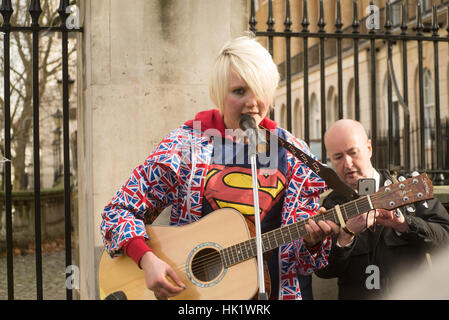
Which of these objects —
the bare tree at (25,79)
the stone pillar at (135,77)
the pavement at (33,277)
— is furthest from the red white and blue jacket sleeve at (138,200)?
the bare tree at (25,79)

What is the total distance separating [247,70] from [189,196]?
25.8 inches

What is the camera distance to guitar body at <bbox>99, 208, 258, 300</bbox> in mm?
2502

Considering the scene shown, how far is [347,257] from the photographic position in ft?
9.72

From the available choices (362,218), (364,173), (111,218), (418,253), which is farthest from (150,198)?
(418,253)

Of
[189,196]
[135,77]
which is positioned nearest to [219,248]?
[189,196]

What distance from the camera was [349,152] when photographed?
3.25 m

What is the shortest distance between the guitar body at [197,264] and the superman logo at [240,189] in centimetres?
5

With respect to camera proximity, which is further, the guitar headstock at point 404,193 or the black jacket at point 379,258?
the black jacket at point 379,258

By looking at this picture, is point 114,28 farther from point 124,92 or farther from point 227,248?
point 227,248

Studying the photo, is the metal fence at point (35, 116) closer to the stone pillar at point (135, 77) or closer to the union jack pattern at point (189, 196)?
the stone pillar at point (135, 77)

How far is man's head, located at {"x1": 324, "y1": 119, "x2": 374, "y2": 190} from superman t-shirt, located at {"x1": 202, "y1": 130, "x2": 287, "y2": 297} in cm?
77

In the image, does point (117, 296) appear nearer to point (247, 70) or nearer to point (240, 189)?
point (240, 189)

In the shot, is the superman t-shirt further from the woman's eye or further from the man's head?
the man's head

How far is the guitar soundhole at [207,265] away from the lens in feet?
8.50
